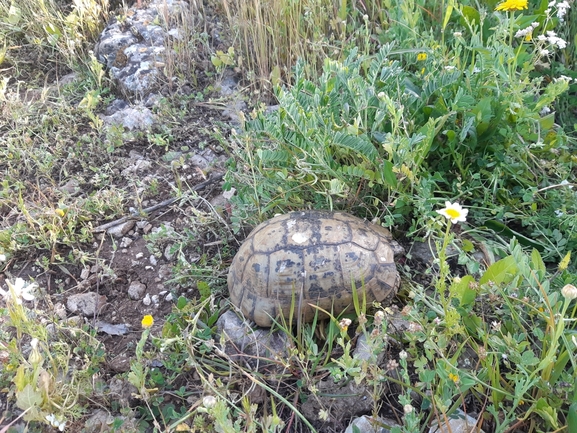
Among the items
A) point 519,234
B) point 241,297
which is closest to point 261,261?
point 241,297

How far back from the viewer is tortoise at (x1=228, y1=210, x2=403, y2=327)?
185 cm

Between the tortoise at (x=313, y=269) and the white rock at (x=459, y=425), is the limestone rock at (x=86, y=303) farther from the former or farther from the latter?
the white rock at (x=459, y=425)

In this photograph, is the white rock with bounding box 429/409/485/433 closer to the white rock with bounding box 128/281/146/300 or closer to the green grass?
the green grass

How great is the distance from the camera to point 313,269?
185cm

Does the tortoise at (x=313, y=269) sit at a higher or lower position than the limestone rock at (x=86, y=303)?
higher

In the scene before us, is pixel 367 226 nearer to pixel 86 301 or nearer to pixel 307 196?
pixel 307 196

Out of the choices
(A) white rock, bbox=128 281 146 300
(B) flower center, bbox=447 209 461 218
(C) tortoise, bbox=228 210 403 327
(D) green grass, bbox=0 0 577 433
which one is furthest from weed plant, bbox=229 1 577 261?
(A) white rock, bbox=128 281 146 300

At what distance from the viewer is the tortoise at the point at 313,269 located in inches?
72.8

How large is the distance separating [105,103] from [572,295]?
3.07m

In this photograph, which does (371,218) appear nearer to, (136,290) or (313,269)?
(313,269)

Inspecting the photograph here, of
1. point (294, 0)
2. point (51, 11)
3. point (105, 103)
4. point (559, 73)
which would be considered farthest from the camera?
point (51, 11)

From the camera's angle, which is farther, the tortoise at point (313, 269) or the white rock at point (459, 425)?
the tortoise at point (313, 269)

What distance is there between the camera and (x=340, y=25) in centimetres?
314

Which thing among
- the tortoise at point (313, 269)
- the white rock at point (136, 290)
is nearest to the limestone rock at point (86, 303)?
the white rock at point (136, 290)
